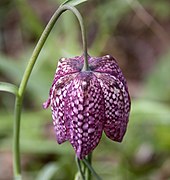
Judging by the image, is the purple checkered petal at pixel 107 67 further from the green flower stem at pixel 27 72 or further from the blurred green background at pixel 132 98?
the blurred green background at pixel 132 98

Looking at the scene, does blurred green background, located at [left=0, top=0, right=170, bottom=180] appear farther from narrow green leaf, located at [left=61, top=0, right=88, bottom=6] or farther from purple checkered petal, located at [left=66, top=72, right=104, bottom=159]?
narrow green leaf, located at [left=61, top=0, right=88, bottom=6]

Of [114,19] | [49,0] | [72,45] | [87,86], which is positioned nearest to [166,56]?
[114,19]

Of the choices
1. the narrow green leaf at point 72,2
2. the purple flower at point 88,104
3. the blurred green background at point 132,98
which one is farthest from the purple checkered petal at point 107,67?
the blurred green background at point 132,98

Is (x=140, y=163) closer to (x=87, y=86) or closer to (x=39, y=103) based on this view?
(x=39, y=103)

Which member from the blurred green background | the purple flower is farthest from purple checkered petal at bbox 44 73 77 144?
the blurred green background

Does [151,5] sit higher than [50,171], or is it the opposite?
[151,5]

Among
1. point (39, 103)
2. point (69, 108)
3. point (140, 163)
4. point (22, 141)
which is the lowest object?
point (69, 108)

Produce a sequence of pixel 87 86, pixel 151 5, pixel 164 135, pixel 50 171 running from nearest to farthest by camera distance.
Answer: pixel 87 86 → pixel 50 171 → pixel 164 135 → pixel 151 5
